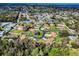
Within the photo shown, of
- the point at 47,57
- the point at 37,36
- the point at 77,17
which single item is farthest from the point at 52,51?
the point at 77,17

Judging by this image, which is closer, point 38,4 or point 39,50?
point 39,50

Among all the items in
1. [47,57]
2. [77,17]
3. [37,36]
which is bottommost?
[47,57]

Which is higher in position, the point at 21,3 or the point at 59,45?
the point at 21,3

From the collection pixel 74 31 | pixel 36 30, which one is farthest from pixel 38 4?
pixel 74 31

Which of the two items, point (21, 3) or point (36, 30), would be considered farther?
point (21, 3)

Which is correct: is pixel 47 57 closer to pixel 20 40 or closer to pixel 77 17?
pixel 20 40

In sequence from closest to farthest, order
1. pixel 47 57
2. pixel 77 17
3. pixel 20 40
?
pixel 47 57, pixel 20 40, pixel 77 17

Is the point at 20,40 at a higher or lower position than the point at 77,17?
lower

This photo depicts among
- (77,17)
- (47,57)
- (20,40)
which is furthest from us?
(77,17)

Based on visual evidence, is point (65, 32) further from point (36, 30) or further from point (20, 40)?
point (20, 40)
